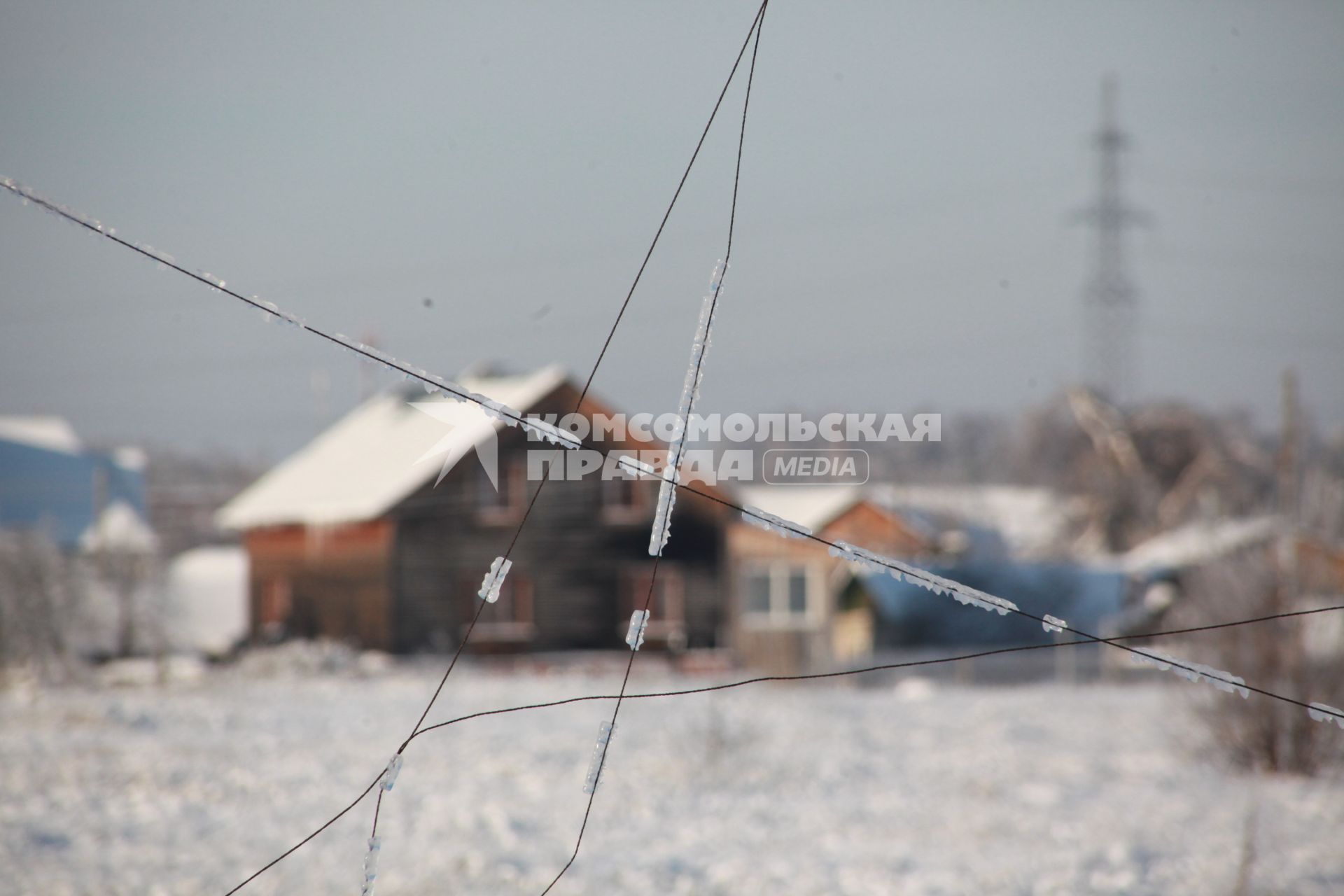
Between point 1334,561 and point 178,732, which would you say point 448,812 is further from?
point 1334,561

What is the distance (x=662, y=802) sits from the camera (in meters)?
9.77

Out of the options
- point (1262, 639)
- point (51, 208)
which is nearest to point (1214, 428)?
point (1262, 639)

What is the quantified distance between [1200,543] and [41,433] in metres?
25.2

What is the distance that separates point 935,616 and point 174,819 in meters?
16.3

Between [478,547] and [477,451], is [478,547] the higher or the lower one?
the lower one

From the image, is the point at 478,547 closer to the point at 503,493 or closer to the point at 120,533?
the point at 503,493

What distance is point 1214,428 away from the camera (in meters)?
43.2

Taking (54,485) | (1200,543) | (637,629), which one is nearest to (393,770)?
(637,629)

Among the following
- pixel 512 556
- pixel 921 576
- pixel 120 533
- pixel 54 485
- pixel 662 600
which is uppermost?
pixel 54 485

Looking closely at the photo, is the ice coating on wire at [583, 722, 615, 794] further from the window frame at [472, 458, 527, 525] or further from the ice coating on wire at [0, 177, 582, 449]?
the window frame at [472, 458, 527, 525]

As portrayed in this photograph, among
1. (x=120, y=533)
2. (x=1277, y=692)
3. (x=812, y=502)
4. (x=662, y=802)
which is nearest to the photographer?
(x=662, y=802)

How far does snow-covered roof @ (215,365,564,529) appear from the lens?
2073cm

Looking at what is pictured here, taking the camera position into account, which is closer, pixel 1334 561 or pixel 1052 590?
pixel 1334 561

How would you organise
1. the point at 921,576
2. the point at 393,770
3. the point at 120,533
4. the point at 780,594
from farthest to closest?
1. the point at 120,533
2. the point at 780,594
3. the point at 393,770
4. the point at 921,576
